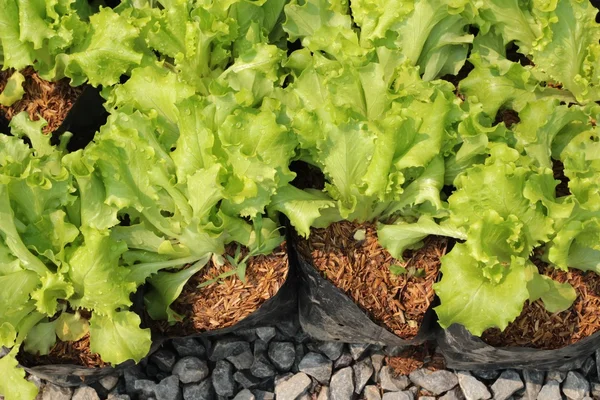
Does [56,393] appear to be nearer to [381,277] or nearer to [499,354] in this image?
[381,277]

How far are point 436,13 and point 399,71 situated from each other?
23 cm

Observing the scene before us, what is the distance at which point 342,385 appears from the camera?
2.61 metres

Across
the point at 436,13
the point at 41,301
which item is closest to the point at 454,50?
the point at 436,13

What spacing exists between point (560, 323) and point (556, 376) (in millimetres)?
460

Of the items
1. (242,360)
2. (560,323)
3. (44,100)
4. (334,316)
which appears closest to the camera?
(560,323)

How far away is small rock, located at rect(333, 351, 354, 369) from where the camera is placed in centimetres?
265

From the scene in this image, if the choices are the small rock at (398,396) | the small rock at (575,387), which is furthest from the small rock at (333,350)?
the small rock at (575,387)

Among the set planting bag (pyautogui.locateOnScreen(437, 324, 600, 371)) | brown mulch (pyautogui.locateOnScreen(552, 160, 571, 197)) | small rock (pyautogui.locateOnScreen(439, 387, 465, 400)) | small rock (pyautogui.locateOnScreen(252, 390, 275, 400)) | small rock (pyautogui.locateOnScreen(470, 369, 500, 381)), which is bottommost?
small rock (pyautogui.locateOnScreen(252, 390, 275, 400))

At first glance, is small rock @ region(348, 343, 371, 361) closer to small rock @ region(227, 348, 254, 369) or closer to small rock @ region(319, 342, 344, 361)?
small rock @ region(319, 342, 344, 361)

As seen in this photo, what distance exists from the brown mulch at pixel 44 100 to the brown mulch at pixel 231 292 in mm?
801

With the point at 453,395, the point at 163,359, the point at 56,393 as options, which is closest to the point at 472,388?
the point at 453,395

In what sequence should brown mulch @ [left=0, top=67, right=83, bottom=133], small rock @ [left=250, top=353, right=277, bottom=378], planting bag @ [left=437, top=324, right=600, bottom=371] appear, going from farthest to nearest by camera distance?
small rock @ [left=250, top=353, right=277, bottom=378]
brown mulch @ [left=0, top=67, right=83, bottom=133]
planting bag @ [left=437, top=324, right=600, bottom=371]

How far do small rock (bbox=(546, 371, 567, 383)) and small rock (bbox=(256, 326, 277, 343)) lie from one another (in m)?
1.05


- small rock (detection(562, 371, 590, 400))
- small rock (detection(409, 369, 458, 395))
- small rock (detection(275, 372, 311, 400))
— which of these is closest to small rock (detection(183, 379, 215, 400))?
small rock (detection(275, 372, 311, 400))
